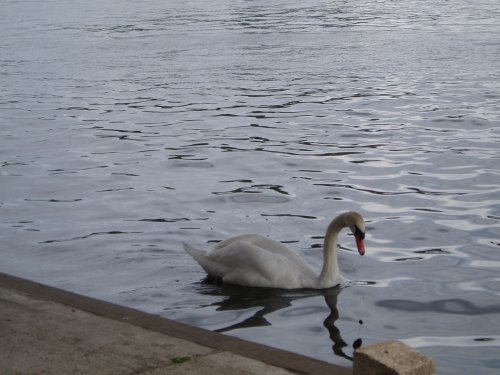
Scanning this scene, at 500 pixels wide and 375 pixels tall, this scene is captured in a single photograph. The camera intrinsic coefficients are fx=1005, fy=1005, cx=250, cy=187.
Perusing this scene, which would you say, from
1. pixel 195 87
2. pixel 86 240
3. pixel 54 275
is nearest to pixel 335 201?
pixel 86 240

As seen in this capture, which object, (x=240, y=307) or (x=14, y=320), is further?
(x=240, y=307)

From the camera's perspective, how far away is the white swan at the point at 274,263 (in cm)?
886

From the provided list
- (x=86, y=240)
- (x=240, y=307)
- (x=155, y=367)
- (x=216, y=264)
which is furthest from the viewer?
(x=86, y=240)

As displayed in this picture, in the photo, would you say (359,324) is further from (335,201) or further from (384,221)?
(335,201)

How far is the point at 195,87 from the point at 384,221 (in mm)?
9983

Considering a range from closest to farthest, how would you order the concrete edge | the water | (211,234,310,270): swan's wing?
the concrete edge, the water, (211,234,310,270): swan's wing

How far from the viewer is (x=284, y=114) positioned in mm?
17562

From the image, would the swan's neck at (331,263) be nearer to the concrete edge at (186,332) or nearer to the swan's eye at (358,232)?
the swan's eye at (358,232)

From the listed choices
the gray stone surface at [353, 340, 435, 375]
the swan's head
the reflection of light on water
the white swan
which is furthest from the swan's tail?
the gray stone surface at [353, 340, 435, 375]

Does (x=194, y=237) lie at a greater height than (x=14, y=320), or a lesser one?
lesser

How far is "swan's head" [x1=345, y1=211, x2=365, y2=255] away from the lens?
884 cm

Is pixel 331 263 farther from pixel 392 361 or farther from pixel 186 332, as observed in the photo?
pixel 392 361

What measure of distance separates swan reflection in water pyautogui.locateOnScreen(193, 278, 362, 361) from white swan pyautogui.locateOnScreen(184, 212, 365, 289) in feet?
0.19

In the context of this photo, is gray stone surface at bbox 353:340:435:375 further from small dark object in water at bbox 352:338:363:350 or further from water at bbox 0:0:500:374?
small dark object in water at bbox 352:338:363:350
